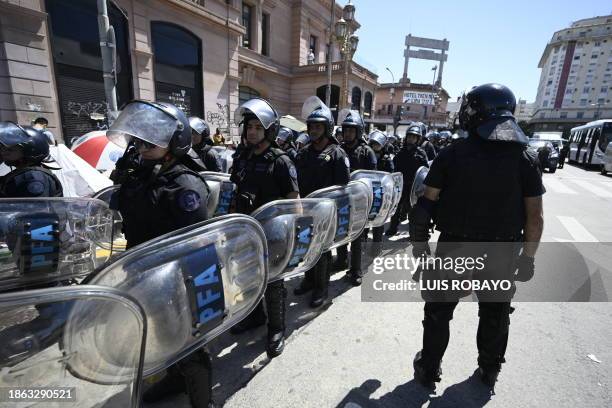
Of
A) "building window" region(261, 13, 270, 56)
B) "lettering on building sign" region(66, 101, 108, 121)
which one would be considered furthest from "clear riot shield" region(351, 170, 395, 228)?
"building window" region(261, 13, 270, 56)

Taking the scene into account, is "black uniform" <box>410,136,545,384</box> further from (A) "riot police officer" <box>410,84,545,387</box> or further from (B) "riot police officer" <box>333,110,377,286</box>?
(B) "riot police officer" <box>333,110,377,286</box>

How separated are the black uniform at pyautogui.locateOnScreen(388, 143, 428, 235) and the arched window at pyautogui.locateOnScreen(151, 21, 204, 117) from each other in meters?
10.7

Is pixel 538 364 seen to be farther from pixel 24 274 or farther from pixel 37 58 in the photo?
pixel 37 58

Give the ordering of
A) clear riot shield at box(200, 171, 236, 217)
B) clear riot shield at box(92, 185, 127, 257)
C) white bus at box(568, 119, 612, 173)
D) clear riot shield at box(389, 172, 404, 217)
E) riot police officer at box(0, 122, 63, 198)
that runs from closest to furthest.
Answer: riot police officer at box(0, 122, 63, 198)
clear riot shield at box(92, 185, 127, 257)
clear riot shield at box(200, 171, 236, 217)
clear riot shield at box(389, 172, 404, 217)
white bus at box(568, 119, 612, 173)

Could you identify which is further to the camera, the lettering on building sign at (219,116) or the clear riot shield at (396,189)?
the lettering on building sign at (219,116)

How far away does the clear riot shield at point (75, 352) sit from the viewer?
1.18 m

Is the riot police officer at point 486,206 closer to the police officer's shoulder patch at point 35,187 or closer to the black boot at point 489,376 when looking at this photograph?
the black boot at point 489,376

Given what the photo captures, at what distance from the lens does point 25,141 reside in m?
2.52

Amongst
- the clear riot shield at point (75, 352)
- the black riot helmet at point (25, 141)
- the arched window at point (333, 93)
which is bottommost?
the clear riot shield at point (75, 352)

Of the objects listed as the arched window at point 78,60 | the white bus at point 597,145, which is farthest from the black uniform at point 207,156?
the white bus at point 597,145

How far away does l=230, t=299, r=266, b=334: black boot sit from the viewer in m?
2.81

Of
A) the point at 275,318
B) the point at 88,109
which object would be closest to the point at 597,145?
the point at 275,318

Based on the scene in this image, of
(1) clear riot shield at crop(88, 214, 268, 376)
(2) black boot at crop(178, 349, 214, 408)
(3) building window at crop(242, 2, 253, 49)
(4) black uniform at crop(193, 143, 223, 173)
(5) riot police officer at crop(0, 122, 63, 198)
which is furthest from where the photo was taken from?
(3) building window at crop(242, 2, 253, 49)

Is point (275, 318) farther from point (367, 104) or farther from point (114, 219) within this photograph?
point (367, 104)
